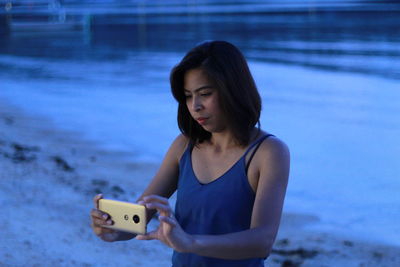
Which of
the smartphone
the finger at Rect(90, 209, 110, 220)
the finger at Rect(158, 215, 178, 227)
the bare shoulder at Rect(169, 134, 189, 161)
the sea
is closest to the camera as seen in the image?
the finger at Rect(158, 215, 178, 227)

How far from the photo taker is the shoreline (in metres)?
4.18

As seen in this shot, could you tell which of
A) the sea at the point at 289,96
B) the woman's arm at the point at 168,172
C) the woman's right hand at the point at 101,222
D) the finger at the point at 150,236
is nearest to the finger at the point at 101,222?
the woman's right hand at the point at 101,222

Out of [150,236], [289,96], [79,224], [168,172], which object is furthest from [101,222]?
[289,96]

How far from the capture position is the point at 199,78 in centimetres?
221

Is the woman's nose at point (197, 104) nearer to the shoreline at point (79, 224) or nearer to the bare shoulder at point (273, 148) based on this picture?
the bare shoulder at point (273, 148)

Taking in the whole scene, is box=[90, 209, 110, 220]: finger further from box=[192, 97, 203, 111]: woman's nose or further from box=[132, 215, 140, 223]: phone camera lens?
box=[192, 97, 203, 111]: woman's nose

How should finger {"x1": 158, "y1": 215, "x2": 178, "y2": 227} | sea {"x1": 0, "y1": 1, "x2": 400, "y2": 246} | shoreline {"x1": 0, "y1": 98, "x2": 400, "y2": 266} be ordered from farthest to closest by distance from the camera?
sea {"x1": 0, "y1": 1, "x2": 400, "y2": 246}
shoreline {"x1": 0, "y1": 98, "x2": 400, "y2": 266}
finger {"x1": 158, "y1": 215, "x2": 178, "y2": 227}

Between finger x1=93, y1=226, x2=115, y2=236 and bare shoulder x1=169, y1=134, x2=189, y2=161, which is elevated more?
bare shoulder x1=169, y1=134, x2=189, y2=161

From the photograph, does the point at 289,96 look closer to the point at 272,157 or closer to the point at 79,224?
the point at 79,224

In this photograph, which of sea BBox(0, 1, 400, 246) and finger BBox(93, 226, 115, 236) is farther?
sea BBox(0, 1, 400, 246)

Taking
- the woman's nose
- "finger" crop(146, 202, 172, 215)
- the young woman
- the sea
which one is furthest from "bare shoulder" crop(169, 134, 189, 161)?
the sea

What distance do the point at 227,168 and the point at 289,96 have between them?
31.2ft

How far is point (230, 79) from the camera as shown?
2.18m

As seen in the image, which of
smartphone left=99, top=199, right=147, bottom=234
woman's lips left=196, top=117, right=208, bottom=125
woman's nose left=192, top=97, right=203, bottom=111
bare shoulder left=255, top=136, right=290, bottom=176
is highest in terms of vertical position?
woman's nose left=192, top=97, right=203, bottom=111
